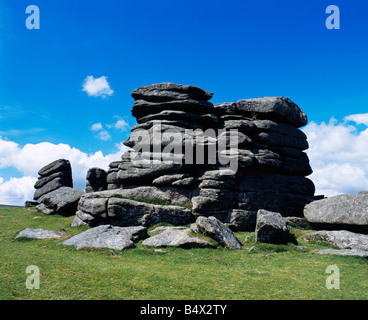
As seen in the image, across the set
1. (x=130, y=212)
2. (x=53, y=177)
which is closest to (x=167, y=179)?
(x=130, y=212)

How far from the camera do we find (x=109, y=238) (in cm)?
2281

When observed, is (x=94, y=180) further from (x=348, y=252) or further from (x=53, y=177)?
(x=348, y=252)

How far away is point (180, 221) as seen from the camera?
101 feet

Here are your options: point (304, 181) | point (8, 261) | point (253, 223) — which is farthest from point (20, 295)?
point (304, 181)

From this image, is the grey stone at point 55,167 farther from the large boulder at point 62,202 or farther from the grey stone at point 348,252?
the grey stone at point 348,252

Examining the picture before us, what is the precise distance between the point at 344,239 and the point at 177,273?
1732 cm

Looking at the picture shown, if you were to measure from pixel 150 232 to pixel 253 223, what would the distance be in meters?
12.9

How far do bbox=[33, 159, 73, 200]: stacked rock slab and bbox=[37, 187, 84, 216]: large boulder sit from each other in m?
5.80

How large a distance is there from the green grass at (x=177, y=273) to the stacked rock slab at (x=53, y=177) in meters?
26.5

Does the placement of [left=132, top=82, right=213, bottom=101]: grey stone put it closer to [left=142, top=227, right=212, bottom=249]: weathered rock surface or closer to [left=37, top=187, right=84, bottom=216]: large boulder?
[left=37, top=187, right=84, bottom=216]: large boulder

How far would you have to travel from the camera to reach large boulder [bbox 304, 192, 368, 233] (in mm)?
27605

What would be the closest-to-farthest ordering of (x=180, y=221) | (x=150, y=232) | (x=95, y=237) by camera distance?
(x=95, y=237) < (x=150, y=232) < (x=180, y=221)

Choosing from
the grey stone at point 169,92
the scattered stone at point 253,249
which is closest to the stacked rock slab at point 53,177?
the grey stone at point 169,92
